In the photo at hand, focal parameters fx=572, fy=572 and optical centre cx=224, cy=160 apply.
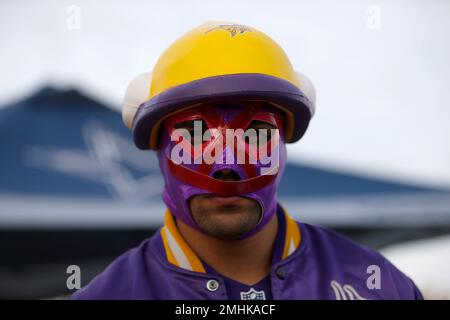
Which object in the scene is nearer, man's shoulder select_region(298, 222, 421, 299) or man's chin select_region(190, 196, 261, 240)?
man's chin select_region(190, 196, 261, 240)

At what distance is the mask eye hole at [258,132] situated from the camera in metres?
1.42

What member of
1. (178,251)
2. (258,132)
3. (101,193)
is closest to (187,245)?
(178,251)

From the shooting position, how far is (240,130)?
4.62 ft

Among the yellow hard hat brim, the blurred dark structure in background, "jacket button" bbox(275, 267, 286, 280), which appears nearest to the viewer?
the yellow hard hat brim

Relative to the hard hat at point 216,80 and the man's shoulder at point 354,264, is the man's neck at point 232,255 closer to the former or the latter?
the man's shoulder at point 354,264

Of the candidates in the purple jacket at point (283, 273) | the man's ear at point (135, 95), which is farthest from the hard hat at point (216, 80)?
the purple jacket at point (283, 273)

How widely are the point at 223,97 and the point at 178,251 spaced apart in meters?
0.43

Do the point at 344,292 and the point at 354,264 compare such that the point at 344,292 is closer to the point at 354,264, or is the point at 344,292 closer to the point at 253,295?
the point at 354,264

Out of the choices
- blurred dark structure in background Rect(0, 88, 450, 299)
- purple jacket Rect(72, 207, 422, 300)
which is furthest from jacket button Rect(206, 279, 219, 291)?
blurred dark structure in background Rect(0, 88, 450, 299)

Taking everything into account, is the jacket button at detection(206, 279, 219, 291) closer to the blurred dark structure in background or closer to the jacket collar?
the jacket collar

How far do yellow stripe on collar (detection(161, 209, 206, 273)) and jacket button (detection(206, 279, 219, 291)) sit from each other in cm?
4

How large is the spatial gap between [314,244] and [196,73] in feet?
1.96

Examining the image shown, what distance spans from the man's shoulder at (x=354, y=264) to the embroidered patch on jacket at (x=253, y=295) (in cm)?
19

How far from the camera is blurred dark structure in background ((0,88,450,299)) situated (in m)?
3.99
